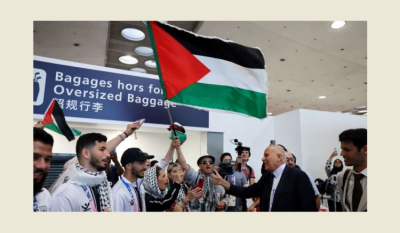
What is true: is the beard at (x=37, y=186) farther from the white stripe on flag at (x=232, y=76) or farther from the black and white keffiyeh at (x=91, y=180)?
the white stripe on flag at (x=232, y=76)

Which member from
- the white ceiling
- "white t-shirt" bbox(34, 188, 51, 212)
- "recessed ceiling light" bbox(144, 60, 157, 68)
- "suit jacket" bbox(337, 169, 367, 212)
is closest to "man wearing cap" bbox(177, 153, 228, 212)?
"suit jacket" bbox(337, 169, 367, 212)

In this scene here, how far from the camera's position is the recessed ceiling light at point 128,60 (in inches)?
267

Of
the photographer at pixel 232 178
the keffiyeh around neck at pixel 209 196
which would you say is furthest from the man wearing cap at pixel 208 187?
the photographer at pixel 232 178

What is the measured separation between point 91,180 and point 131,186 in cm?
54

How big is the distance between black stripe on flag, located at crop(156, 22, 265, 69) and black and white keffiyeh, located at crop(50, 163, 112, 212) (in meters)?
1.36

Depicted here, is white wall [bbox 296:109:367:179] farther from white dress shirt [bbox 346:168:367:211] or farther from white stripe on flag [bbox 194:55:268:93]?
white dress shirt [bbox 346:168:367:211]

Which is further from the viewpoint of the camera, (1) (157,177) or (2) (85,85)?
(2) (85,85)

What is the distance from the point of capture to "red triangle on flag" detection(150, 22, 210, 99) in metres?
2.35

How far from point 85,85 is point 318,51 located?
4.84 m

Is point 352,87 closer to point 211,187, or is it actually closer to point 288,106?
point 288,106

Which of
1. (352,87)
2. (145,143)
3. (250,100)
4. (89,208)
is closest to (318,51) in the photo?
(352,87)

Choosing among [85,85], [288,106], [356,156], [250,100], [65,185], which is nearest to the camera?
[65,185]

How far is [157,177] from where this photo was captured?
109 inches

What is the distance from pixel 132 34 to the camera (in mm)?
5688
